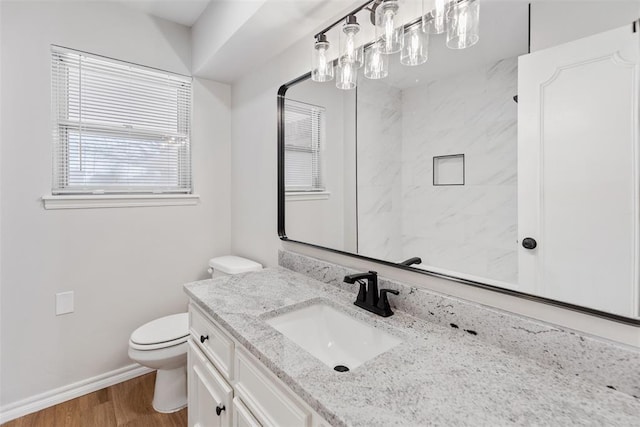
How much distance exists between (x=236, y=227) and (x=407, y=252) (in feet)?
5.45

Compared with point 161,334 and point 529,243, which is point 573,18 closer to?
point 529,243

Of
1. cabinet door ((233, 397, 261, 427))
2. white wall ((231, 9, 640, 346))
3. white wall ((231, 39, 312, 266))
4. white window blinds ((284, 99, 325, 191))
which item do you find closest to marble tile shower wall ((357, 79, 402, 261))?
white wall ((231, 9, 640, 346))

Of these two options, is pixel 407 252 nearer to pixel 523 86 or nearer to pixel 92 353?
pixel 523 86

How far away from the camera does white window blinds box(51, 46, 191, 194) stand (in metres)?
1.93

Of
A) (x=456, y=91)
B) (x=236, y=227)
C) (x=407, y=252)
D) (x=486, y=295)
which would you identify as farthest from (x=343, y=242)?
(x=236, y=227)

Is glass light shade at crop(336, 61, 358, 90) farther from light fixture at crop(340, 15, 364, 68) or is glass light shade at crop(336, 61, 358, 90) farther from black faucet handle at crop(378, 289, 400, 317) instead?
black faucet handle at crop(378, 289, 400, 317)

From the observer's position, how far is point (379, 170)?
1.31 m

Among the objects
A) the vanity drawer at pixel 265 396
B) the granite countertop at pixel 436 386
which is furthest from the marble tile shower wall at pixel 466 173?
the vanity drawer at pixel 265 396

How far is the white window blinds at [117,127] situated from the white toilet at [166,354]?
933 mm

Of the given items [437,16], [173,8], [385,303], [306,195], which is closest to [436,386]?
[385,303]

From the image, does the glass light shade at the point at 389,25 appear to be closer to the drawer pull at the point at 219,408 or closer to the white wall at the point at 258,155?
the white wall at the point at 258,155

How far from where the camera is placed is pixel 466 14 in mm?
976

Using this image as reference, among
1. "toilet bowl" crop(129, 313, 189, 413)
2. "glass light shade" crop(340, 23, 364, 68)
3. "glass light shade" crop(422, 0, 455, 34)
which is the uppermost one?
"glass light shade" crop(340, 23, 364, 68)

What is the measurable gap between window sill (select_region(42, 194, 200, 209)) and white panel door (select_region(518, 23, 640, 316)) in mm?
2174
